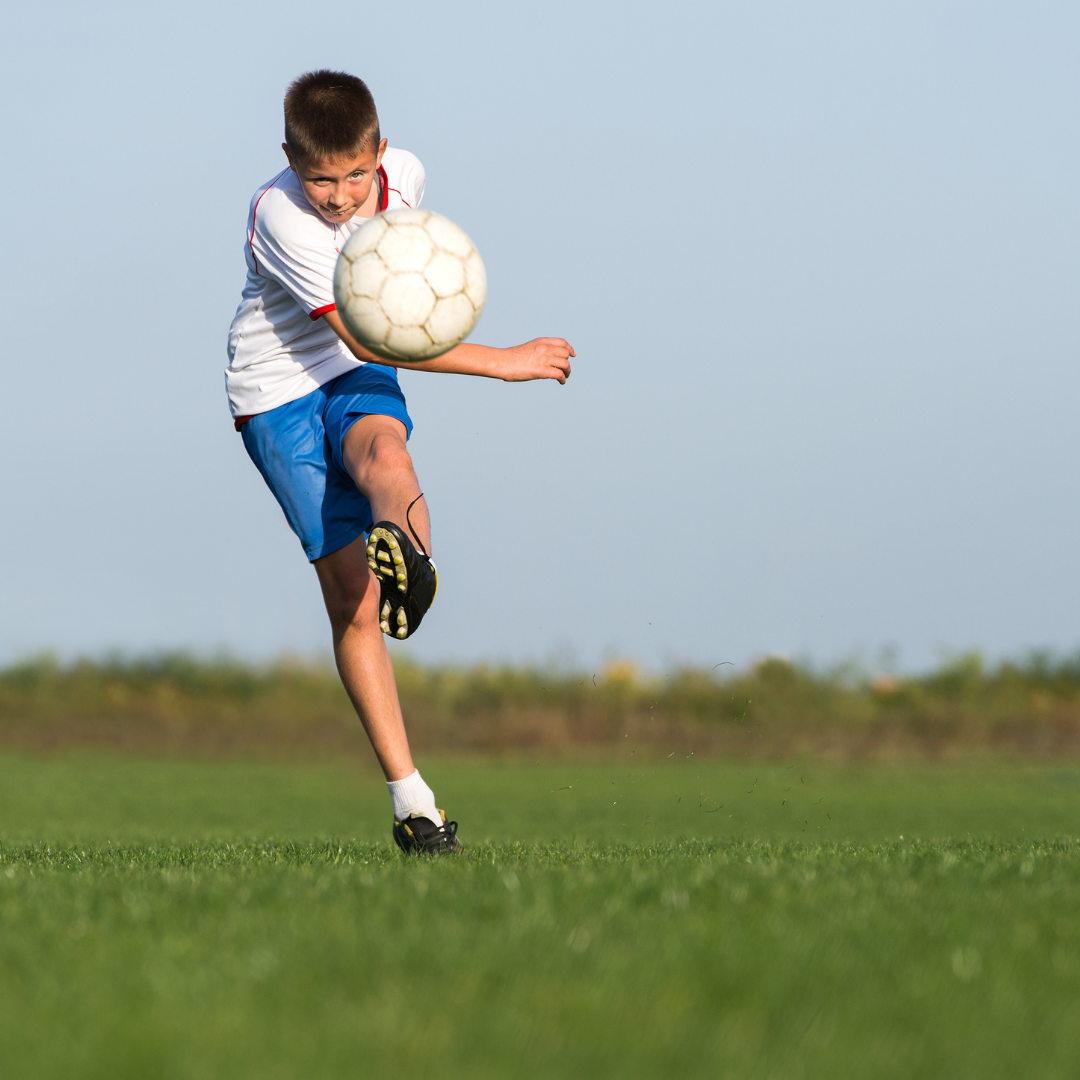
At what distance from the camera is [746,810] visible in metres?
18.1

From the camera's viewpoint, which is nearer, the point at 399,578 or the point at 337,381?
the point at 399,578

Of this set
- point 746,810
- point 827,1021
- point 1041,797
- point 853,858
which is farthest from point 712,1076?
point 1041,797

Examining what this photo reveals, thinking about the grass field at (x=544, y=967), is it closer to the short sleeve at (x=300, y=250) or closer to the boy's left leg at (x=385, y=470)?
the boy's left leg at (x=385, y=470)

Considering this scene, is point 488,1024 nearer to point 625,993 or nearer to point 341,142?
point 625,993

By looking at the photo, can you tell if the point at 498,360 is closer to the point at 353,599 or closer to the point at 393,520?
the point at 393,520

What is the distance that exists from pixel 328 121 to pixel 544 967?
12.8 ft

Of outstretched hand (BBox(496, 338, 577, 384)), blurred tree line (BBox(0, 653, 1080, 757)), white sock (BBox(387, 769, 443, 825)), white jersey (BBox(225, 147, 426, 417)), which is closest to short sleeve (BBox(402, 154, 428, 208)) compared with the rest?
white jersey (BBox(225, 147, 426, 417))

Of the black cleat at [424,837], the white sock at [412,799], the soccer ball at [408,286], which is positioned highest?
the soccer ball at [408,286]

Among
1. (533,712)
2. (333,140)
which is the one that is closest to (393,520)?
(333,140)

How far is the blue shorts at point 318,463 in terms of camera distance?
5965mm

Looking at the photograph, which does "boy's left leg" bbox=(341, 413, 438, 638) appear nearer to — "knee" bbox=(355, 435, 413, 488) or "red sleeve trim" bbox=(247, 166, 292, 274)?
"knee" bbox=(355, 435, 413, 488)

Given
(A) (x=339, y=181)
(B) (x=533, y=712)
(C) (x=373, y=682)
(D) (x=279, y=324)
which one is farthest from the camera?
(B) (x=533, y=712)

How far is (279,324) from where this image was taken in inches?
239

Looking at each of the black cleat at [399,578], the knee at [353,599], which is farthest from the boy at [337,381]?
the black cleat at [399,578]
